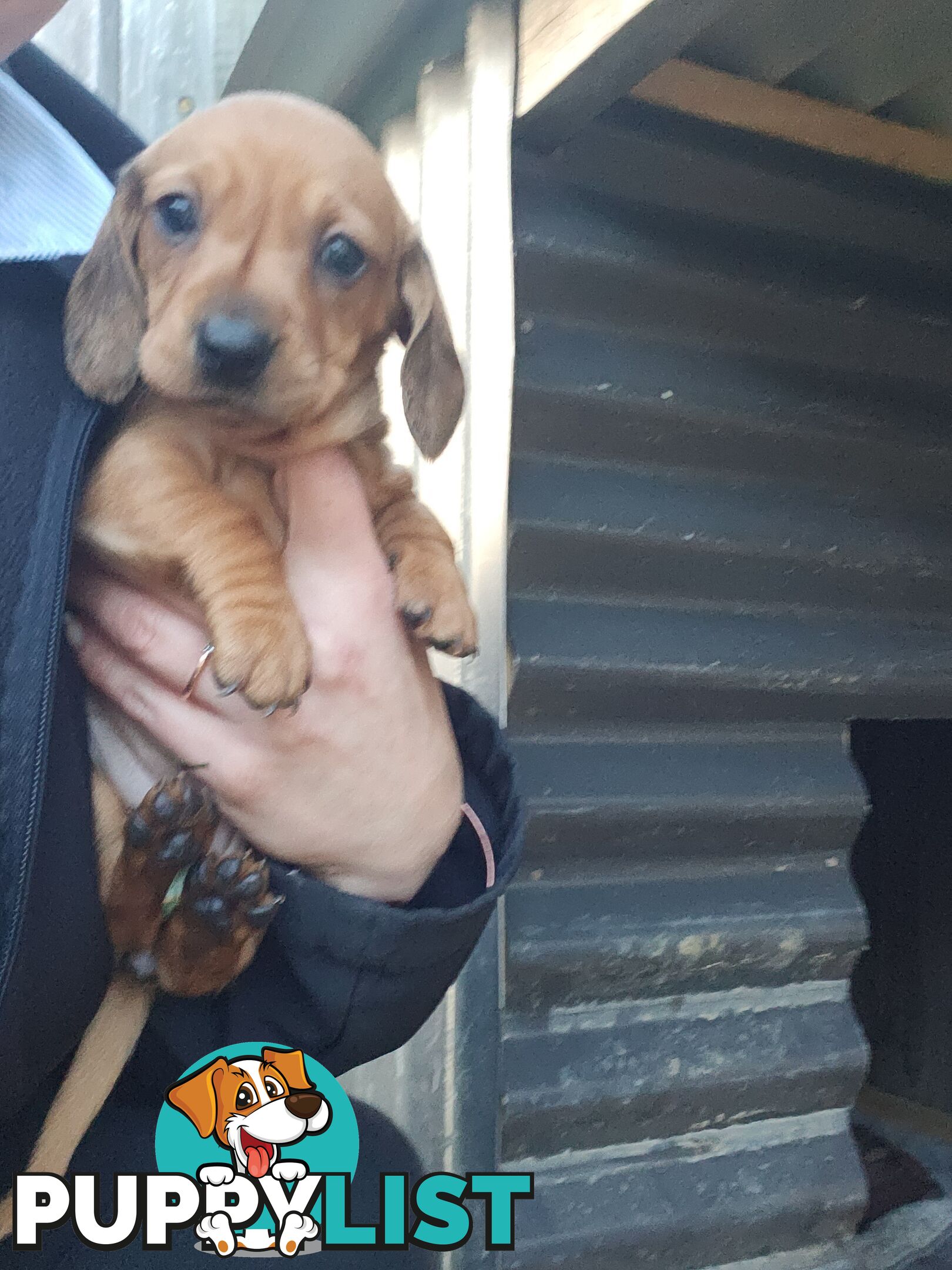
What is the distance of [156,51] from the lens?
240 centimetres

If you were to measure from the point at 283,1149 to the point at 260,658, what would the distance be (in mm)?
539

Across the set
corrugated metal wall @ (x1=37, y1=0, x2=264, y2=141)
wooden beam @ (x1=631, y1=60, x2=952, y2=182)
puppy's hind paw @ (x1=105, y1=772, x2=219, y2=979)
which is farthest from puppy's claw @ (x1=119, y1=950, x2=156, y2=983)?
corrugated metal wall @ (x1=37, y1=0, x2=264, y2=141)

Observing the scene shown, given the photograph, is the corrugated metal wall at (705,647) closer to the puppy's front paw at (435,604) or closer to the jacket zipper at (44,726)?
the puppy's front paw at (435,604)

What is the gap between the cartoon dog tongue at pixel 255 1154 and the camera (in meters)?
0.95

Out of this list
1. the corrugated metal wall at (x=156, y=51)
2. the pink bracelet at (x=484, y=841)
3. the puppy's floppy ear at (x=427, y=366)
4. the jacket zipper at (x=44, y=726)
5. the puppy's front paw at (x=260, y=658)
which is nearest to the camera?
the jacket zipper at (x=44, y=726)

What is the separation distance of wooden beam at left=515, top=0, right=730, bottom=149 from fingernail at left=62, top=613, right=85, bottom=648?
116 centimetres

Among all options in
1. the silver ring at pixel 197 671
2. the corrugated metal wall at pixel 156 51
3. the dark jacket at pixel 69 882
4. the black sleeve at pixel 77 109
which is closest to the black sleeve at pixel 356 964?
the dark jacket at pixel 69 882

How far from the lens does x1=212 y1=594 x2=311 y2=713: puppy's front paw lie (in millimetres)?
924

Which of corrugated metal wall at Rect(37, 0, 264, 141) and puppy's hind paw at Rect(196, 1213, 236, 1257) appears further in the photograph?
corrugated metal wall at Rect(37, 0, 264, 141)

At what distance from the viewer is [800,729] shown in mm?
1965

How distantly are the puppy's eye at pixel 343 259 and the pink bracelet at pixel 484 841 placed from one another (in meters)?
0.68

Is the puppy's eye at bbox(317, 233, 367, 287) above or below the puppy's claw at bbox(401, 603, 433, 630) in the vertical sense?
above

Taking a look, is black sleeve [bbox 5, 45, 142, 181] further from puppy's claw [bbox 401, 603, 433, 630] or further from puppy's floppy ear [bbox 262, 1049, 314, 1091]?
puppy's floppy ear [bbox 262, 1049, 314, 1091]

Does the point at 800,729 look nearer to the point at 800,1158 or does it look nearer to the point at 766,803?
the point at 766,803
